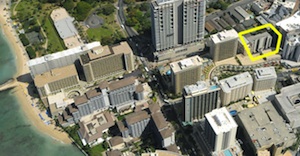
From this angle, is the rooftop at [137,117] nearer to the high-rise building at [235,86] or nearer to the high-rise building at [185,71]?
the high-rise building at [185,71]

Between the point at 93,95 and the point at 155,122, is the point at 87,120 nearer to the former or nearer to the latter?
the point at 93,95

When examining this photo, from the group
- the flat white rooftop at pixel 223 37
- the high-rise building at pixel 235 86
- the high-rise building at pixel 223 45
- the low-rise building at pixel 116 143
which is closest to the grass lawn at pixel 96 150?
the low-rise building at pixel 116 143

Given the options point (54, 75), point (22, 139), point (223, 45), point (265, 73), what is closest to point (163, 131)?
point (265, 73)

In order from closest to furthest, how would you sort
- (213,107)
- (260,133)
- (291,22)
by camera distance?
(260,133) < (213,107) < (291,22)

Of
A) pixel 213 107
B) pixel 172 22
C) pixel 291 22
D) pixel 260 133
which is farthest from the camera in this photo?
pixel 291 22

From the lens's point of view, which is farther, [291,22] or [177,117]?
[291,22]

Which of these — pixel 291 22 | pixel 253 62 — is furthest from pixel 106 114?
pixel 291 22
